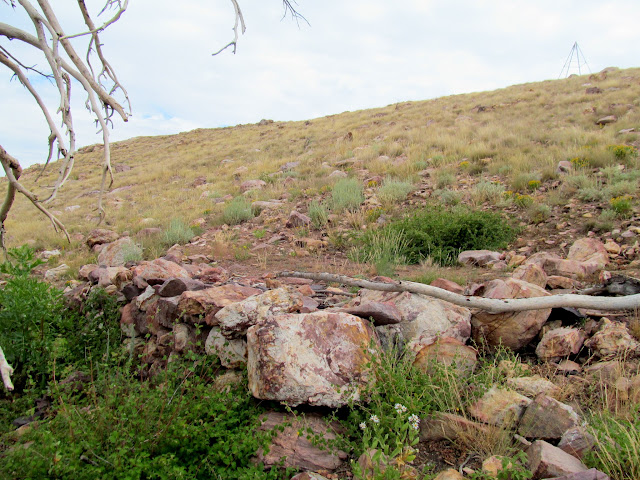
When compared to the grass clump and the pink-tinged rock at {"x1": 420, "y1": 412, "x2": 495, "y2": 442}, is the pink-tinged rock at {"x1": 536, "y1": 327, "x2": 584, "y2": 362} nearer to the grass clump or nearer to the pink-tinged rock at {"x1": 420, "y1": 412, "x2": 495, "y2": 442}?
the pink-tinged rock at {"x1": 420, "y1": 412, "x2": 495, "y2": 442}

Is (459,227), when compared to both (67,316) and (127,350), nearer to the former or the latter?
(127,350)

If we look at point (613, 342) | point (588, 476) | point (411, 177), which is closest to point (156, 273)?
point (588, 476)

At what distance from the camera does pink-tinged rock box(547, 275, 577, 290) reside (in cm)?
375

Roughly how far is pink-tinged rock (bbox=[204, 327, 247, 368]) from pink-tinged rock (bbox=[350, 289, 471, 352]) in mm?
1184

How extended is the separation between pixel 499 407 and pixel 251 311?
1.83 metres

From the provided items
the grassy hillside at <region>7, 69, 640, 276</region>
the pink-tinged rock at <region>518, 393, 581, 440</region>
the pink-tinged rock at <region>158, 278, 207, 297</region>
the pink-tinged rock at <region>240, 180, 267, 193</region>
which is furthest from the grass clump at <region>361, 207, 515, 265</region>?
the pink-tinged rock at <region>240, 180, 267, 193</region>

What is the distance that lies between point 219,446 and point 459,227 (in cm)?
469

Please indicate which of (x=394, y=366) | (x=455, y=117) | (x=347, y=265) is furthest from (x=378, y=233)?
(x=455, y=117)

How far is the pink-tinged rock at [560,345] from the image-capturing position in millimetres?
2846

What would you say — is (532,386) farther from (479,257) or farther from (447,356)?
(479,257)

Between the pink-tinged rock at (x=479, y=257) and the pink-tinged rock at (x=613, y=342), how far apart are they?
2.24 metres

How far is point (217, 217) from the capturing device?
8906 millimetres

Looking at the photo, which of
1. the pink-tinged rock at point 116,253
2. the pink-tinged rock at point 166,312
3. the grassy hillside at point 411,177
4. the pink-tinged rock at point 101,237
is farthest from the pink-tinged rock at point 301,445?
the pink-tinged rock at point 101,237

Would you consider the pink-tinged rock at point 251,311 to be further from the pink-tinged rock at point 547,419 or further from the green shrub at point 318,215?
the green shrub at point 318,215
